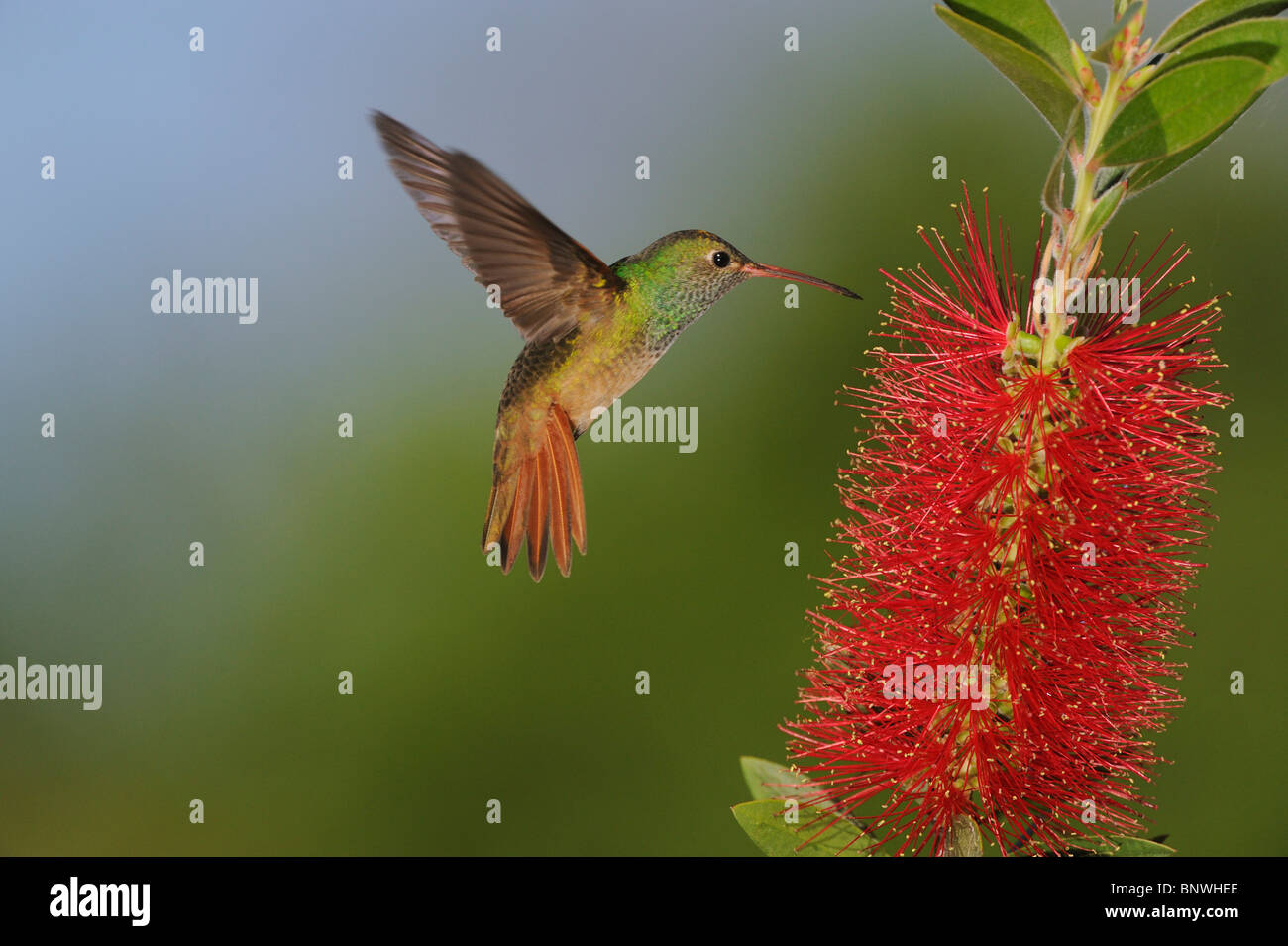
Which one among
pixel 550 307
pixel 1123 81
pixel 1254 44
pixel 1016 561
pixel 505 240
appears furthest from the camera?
pixel 550 307

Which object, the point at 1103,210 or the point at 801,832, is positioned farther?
the point at 801,832

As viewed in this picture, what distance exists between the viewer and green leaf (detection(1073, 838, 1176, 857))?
137cm

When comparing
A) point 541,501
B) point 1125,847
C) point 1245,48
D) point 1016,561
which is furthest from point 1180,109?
point 541,501

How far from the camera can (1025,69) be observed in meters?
1.19

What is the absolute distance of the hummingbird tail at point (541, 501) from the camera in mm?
2148

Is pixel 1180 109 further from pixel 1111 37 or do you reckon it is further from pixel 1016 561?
pixel 1016 561

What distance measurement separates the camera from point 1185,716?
166 inches

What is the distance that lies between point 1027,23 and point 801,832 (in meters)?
1.00

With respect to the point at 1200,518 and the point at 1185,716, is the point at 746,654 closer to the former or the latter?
the point at 1185,716

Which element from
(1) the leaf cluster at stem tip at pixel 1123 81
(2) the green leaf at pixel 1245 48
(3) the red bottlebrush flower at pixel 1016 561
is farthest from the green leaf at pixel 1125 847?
(2) the green leaf at pixel 1245 48

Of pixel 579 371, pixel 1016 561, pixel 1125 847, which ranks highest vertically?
pixel 579 371

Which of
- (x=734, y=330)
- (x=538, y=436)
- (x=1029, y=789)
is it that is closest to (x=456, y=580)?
(x=734, y=330)

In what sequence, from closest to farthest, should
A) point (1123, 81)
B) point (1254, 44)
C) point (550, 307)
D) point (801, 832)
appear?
1. point (1254, 44)
2. point (1123, 81)
3. point (801, 832)
4. point (550, 307)

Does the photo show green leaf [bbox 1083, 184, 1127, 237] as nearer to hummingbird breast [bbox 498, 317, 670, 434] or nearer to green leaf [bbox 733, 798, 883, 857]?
green leaf [bbox 733, 798, 883, 857]
